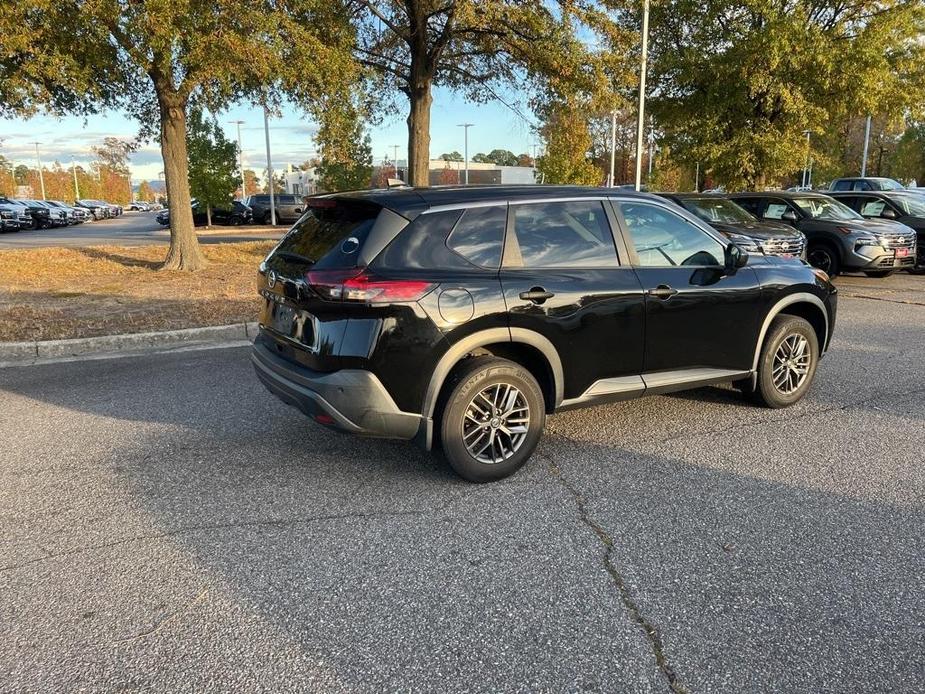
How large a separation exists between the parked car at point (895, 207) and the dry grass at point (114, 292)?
1267 centimetres

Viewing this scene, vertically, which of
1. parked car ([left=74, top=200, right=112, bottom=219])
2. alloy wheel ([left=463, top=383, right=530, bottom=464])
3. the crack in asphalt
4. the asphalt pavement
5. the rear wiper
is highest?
parked car ([left=74, top=200, right=112, bottom=219])

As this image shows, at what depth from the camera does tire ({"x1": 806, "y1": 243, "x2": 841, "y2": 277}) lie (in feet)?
41.7

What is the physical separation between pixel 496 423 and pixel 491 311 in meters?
0.65

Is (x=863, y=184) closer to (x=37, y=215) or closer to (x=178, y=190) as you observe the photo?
(x=178, y=190)

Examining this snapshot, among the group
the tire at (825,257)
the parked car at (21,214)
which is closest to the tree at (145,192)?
the parked car at (21,214)

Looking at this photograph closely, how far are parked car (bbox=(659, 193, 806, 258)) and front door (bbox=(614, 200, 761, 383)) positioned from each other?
594cm

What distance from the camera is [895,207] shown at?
14.4 metres

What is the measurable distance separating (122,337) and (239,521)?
498cm

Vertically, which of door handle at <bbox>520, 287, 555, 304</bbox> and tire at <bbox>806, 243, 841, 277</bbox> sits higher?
door handle at <bbox>520, 287, 555, 304</bbox>

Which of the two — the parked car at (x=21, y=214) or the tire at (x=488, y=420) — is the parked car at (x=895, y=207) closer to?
the tire at (x=488, y=420)

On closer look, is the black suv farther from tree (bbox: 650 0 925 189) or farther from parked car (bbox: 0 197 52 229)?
parked car (bbox: 0 197 52 229)

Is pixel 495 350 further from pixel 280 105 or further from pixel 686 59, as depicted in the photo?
pixel 686 59

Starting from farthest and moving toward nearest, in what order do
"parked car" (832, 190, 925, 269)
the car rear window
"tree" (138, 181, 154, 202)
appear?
"tree" (138, 181, 154, 202)
"parked car" (832, 190, 925, 269)
the car rear window

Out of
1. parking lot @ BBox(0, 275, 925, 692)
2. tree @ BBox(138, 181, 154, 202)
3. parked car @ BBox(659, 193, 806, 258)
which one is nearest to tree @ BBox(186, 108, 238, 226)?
parked car @ BBox(659, 193, 806, 258)
